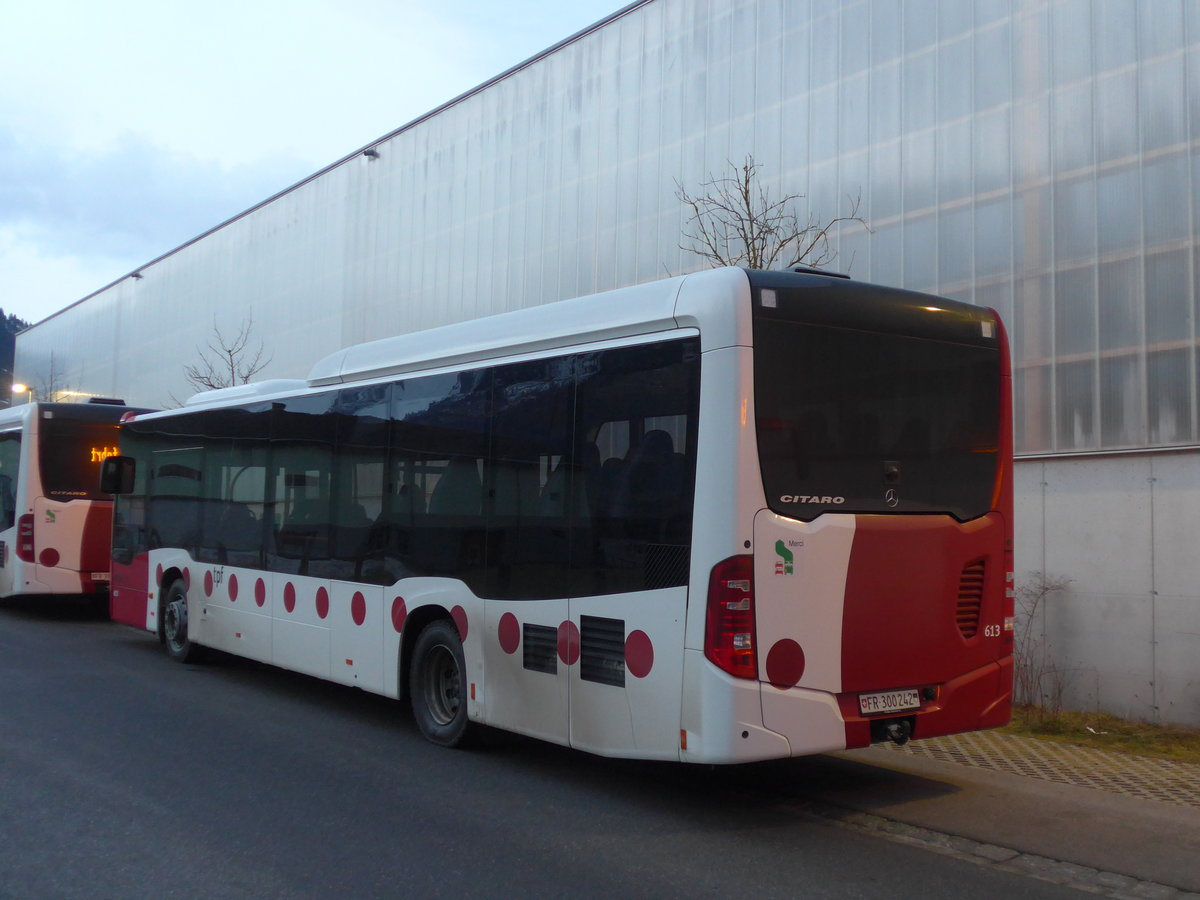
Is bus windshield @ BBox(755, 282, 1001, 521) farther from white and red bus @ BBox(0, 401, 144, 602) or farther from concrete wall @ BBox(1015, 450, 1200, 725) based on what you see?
white and red bus @ BBox(0, 401, 144, 602)

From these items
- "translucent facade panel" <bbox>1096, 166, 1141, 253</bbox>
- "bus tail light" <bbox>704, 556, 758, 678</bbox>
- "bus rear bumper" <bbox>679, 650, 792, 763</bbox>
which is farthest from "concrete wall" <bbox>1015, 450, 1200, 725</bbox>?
"bus tail light" <bbox>704, 556, 758, 678</bbox>

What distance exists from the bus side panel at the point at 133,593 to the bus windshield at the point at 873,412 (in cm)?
952

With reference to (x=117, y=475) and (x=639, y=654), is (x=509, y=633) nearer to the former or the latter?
(x=639, y=654)

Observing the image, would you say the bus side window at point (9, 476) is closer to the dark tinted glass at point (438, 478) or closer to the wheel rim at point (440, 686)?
the dark tinted glass at point (438, 478)

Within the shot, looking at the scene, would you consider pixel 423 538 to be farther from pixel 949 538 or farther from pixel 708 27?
pixel 708 27

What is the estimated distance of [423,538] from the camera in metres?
8.95

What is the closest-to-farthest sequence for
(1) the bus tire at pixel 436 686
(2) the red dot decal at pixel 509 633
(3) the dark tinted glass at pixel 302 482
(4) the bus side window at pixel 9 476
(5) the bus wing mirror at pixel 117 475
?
1. (2) the red dot decal at pixel 509 633
2. (1) the bus tire at pixel 436 686
3. (3) the dark tinted glass at pixel 302 482
4. (5) the bus wing mirror at pixel 117 475
5. (4) the bus side window at pixel 9 476

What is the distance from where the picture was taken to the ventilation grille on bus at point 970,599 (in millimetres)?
7299

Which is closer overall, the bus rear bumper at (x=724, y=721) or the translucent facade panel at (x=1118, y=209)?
the bus rear bumper at (x=724, y=721)

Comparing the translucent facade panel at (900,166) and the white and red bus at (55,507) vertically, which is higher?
the translucent facade panel at (900,166)

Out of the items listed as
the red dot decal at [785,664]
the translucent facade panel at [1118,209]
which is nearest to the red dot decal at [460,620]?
the red dot decal at [785,664]

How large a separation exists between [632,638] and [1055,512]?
252 inches

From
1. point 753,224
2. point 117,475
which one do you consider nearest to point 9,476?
point 117,475

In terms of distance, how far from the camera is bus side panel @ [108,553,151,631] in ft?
45.7
